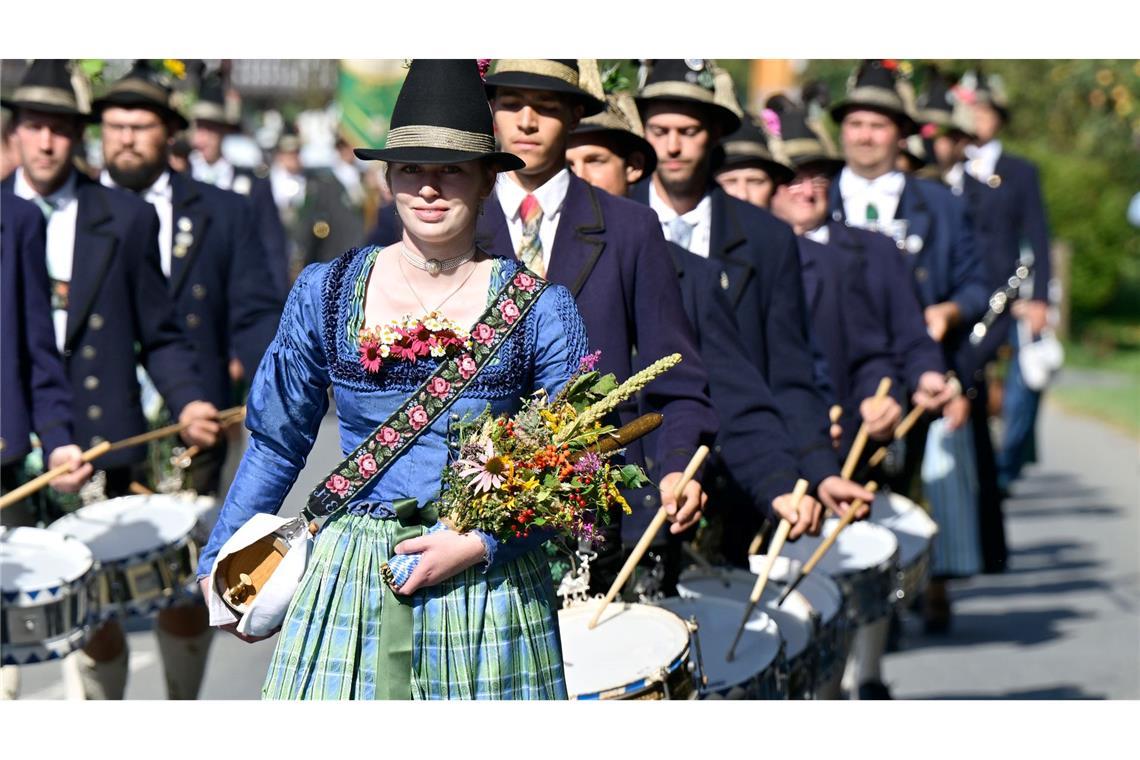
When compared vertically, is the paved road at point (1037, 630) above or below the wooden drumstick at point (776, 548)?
below

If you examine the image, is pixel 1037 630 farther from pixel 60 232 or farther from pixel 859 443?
pixel 60 232

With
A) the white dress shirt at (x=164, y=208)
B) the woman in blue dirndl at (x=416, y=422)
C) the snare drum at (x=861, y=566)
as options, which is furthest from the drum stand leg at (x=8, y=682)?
the woman in blue dirndl at (x=416, y=422)

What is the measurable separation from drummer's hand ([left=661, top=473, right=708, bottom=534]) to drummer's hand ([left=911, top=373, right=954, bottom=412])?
385 centimetres

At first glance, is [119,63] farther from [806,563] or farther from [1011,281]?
[1011,281]

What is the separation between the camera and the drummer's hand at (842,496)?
23.8 ft

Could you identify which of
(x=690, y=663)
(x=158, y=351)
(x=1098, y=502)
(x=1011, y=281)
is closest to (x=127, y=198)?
(x=158, y=351)

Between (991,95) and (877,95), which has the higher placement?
(991,95)

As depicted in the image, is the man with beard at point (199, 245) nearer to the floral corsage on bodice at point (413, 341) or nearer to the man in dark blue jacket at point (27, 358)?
the man in dark blue jacket at point (27, 358)

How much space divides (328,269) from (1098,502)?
40.9 ft

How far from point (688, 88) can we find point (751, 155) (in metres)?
1.13

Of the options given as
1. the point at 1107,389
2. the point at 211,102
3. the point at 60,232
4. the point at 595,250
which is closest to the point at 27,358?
the point at 60,232

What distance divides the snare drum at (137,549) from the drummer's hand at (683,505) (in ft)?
7.51

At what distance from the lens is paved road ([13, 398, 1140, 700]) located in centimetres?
1000

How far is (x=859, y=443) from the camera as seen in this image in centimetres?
845
